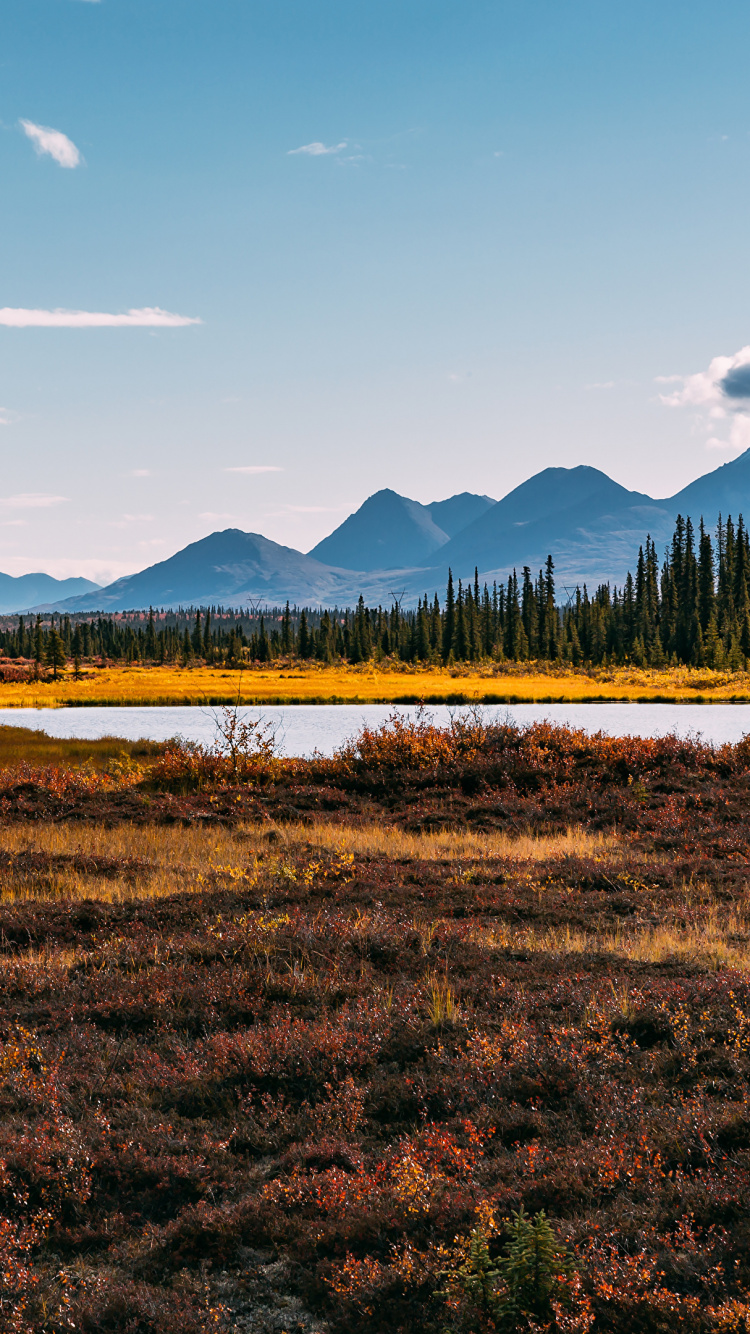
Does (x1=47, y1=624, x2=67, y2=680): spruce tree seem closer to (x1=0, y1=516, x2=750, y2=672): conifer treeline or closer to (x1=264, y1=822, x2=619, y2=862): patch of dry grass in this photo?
(x1=0, y1=516, x2=750, y2=672): conifer treeline

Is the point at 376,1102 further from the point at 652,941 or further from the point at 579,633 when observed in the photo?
the point at 579,633

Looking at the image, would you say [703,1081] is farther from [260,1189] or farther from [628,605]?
[628,605]

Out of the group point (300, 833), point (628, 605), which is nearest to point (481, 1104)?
point (300, 833)

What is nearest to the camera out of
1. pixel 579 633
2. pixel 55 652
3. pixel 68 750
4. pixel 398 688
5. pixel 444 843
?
pixel 444 843

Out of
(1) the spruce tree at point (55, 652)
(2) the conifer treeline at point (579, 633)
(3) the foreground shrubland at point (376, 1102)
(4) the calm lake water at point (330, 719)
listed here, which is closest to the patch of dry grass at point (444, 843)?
(3) the foreground shrubland at point (376, 1102)

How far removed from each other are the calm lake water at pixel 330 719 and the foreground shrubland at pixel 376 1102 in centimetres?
2670

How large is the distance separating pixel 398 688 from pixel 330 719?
21730 mm

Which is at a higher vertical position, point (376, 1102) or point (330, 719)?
point (376, 1102)

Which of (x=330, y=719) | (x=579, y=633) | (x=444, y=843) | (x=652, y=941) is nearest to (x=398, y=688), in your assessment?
(x=330, y=719)

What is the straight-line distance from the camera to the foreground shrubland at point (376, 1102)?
187 inches

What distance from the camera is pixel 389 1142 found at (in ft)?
20.2

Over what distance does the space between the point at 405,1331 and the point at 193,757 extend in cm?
2262

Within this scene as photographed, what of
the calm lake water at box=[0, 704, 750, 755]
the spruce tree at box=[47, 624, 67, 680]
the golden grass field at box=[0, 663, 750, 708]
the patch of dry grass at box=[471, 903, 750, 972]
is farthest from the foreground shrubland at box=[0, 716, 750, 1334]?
the spruce tree at box=[47, 624, 67, 680]

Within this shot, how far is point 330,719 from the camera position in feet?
185
